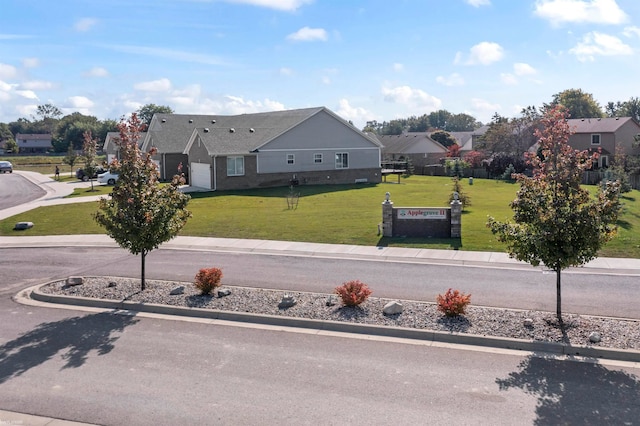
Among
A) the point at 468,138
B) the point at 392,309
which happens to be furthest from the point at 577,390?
the point at 468,138

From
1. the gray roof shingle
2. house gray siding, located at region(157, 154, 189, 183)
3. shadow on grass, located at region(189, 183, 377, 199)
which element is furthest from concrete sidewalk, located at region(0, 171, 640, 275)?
house gray siding, located at region(157, 154, 189, 183)

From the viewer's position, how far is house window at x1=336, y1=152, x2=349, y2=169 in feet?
170

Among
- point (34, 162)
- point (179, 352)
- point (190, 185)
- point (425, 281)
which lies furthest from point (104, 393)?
point (34, 162)

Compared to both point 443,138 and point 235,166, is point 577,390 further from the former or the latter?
point 443,138

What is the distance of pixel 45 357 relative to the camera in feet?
35.0

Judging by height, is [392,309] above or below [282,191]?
below

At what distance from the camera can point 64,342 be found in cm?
1152

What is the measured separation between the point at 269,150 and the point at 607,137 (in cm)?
4736

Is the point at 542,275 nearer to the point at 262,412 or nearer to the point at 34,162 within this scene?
the point at 262,412

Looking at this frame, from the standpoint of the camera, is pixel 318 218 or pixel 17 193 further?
pixel 17 193

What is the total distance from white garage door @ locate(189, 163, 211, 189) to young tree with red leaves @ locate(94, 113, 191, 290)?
3050cm

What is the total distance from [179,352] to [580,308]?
9.27m

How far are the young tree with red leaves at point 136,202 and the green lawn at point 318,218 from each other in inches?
351

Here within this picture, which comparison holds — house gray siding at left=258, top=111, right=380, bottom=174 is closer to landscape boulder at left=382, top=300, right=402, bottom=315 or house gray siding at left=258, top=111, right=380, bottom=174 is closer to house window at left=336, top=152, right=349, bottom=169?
house window at left=336, top=152, right=349, bottom=169
